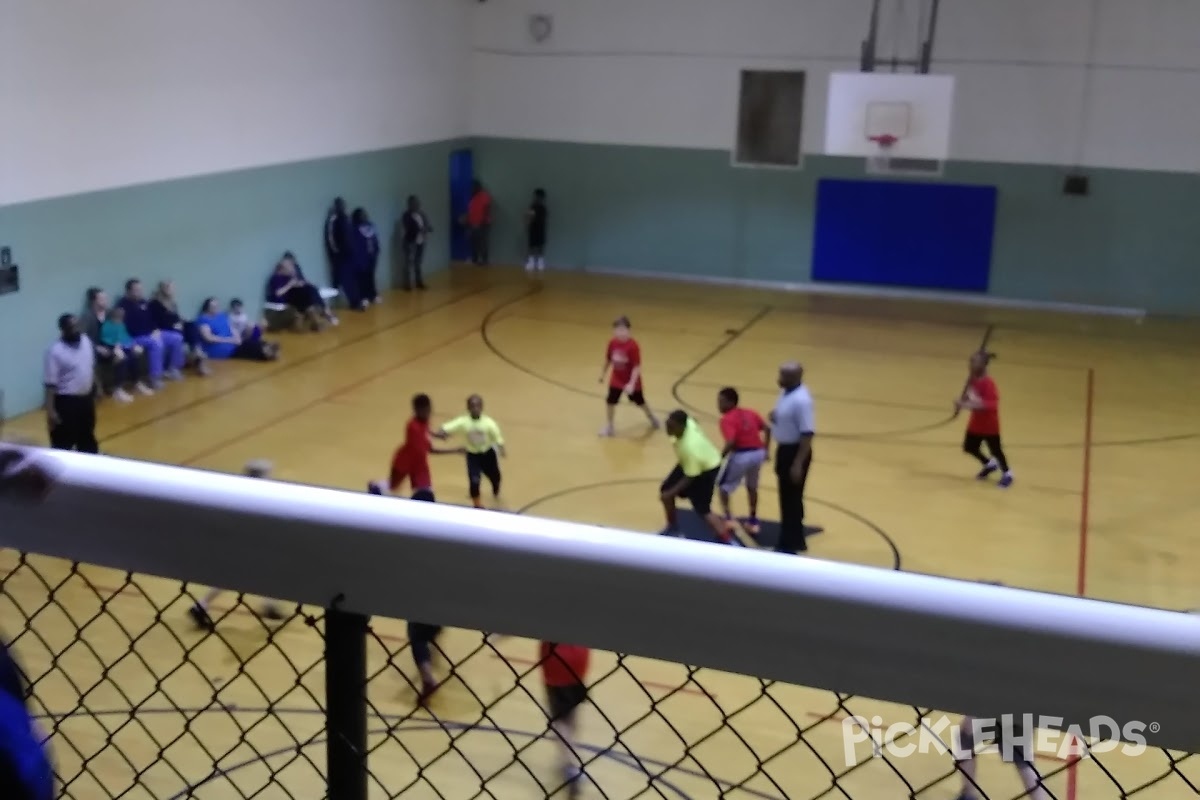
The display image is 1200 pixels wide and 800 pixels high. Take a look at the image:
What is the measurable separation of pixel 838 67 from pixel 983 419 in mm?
10427

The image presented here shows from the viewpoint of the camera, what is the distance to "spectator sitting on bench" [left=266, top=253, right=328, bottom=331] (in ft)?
54.1

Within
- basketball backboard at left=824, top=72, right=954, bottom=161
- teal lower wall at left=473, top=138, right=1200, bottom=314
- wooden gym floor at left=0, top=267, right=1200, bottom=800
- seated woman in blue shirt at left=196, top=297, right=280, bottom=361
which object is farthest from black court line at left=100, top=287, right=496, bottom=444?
basketball backboard at left=824, top=72, right=954, bottom=161

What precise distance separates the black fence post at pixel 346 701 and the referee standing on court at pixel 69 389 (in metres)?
8.94

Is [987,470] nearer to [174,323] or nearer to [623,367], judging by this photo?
[623,367]

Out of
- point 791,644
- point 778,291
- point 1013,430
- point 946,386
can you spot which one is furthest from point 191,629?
point 778,291

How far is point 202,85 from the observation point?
14781mm

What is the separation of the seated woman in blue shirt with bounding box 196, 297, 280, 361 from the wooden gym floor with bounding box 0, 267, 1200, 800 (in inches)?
12.3

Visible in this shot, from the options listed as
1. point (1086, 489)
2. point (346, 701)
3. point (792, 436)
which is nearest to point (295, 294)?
point (792, 436)

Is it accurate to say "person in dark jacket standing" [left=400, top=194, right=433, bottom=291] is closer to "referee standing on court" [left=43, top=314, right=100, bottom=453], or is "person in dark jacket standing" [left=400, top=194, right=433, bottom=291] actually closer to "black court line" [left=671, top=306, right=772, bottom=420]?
"black court line" [left=671, top=306, right=772, bottom=420]

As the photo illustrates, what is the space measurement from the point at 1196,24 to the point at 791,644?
64.7ft

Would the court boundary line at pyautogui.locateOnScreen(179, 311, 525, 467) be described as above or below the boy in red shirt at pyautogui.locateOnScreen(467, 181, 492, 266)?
below

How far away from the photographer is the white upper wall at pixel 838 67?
61.5ft

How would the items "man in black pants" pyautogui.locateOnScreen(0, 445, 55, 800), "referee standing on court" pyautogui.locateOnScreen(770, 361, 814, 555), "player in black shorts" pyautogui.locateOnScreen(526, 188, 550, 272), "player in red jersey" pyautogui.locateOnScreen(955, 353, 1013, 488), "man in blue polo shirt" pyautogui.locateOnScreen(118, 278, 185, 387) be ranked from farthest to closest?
"player in black shorts" pyautogui.locateOnScreen(526, 188, 550, 272) → "man in blue polo shirt" pyautogui.locateOnScreen(118, 278, 185, 387) → "player in red jersey" pyautogui.locateOnScreen(955, 353, 1013, 488) → "referee standing on court" pyautogui.locateOnScreen(770, 361, 814, 555) → "man in black pants" pyautogui.locateOnScreen(0, 445, 55, 800)

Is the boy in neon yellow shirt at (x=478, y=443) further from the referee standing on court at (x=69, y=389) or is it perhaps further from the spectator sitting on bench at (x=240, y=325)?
the spectator sitting on bench at (x=240, y=325)
